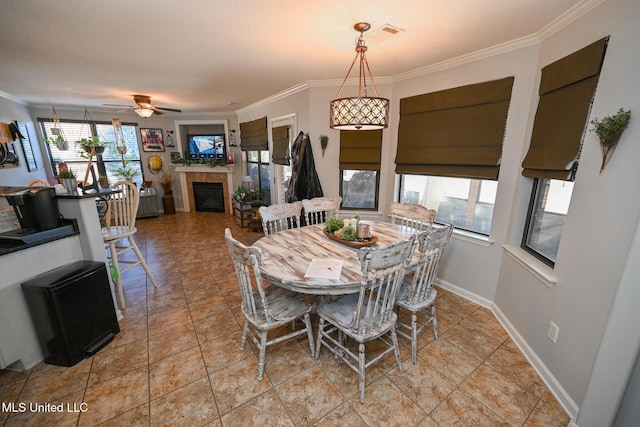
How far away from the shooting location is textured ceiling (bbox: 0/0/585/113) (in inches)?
63.6

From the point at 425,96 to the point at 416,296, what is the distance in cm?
216

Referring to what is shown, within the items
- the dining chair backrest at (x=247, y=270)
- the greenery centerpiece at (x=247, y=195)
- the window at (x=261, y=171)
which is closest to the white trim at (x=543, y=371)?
the dining chair backrest at (x=247, y=270)

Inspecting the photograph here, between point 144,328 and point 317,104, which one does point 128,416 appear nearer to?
point 144,328

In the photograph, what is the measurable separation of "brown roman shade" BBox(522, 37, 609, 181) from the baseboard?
130cm

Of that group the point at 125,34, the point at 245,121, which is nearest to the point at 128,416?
the point at 125,34

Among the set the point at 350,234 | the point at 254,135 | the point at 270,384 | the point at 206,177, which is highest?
the point at 254,135

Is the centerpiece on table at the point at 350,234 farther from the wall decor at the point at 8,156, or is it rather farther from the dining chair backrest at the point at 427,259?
the wall decor at the point at 8,156

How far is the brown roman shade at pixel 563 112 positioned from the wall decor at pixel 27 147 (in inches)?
272

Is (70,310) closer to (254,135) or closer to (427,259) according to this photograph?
(427,259)

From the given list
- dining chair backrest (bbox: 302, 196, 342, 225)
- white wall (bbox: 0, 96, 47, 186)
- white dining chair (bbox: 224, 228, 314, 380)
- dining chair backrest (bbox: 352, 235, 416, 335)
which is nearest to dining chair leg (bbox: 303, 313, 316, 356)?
white dining chair (bbox: 224, 228, 314, 380)

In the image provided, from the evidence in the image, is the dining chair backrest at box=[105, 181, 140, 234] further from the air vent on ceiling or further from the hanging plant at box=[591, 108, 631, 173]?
the hanging plant at box=[591, 108, 631, 173]

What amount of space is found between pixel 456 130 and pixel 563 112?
89 centimetres

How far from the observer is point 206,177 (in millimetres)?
6480

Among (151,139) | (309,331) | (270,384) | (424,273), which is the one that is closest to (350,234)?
(424,273)
